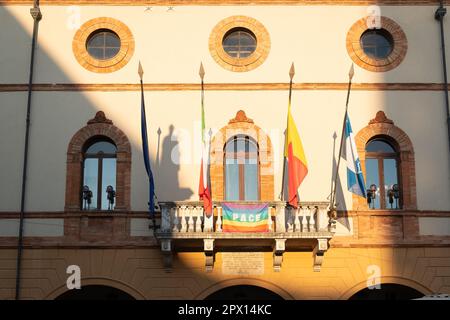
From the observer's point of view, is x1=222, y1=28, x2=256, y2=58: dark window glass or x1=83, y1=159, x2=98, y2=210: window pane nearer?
x1=83, y1=159, x2=98, y2=210: window pane

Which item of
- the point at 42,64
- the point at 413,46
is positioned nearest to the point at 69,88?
the point at 42,64

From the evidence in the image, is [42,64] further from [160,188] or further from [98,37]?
Answer: [160,188]

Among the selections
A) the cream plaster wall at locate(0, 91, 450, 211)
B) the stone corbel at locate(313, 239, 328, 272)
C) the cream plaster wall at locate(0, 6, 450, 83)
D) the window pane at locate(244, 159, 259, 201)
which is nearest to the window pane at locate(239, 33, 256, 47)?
the cream plaster wall at locate(0, 6, 450, 83)

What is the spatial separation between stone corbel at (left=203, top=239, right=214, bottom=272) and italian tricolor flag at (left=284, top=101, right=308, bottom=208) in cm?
232

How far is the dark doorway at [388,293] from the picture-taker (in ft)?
70.4

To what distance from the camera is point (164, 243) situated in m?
19.8

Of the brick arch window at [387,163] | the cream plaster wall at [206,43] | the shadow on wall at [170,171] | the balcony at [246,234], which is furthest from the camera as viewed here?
the cream plaster wall at [206,43]

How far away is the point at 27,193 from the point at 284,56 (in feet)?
26.8

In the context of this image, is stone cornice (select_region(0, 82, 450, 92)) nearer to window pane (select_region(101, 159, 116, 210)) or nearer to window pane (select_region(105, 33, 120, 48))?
window pane (select_region(105, 33, 120, 48))

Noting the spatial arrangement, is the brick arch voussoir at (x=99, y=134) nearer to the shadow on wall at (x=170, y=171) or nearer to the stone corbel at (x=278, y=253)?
the shadow on wall at (x=170, y=171)

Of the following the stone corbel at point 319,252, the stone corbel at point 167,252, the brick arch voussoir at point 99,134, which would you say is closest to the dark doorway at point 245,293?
the stone corbel at point 319,252

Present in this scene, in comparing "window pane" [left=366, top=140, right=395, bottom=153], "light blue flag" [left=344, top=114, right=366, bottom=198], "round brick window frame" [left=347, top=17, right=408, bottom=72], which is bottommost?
"light blue flag" [left=344, top=114, right=366, bottom=198]

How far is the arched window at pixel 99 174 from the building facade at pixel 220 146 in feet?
0.14

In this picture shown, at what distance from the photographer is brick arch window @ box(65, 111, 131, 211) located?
21.1 metres
